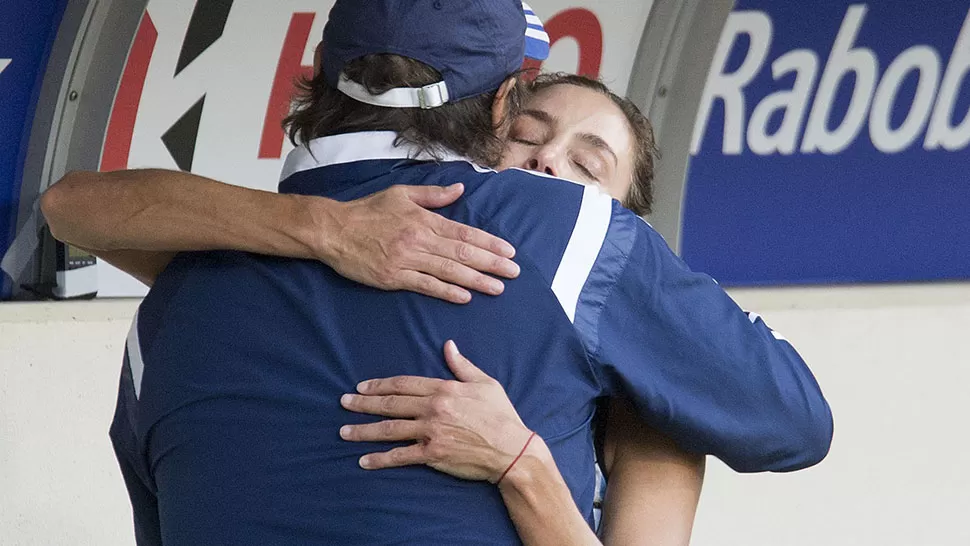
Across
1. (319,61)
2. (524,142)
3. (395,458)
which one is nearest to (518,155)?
(524,142)

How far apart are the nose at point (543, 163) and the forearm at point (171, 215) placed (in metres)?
0.68

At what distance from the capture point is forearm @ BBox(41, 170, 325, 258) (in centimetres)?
170

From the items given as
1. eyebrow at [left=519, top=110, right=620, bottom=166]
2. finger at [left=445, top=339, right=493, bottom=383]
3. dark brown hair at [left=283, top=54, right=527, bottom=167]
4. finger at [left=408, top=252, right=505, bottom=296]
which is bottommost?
finger at [left=445, top=339, right=493, bottom=383]

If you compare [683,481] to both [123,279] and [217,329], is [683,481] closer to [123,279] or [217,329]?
[217,329]

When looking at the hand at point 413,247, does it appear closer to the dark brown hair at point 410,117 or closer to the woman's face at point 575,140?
the dark brown hair at point 410,117

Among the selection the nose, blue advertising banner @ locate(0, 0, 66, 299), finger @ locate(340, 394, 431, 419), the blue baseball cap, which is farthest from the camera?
blue advertising banner @ locate(0, 0, 66, 299)

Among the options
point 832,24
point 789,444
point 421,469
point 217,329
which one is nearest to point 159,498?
point 217,329

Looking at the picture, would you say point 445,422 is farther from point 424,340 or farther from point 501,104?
point 501,104

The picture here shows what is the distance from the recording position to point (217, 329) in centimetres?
166

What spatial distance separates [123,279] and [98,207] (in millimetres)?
2066

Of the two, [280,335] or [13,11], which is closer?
[280,335]

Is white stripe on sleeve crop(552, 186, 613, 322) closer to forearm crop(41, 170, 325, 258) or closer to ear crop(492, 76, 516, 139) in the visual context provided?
ear crop(492, 76, 516, 139)

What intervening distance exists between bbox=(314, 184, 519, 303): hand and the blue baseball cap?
129 millimetres

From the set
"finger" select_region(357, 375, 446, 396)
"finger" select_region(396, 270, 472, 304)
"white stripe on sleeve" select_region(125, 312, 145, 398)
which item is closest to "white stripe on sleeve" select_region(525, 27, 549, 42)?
"finger" select_region(396, 270, 472, 304)
